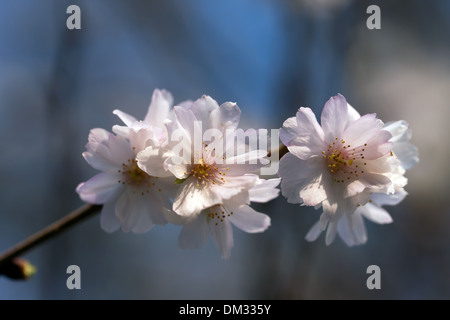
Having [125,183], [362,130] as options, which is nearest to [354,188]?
[362,130]

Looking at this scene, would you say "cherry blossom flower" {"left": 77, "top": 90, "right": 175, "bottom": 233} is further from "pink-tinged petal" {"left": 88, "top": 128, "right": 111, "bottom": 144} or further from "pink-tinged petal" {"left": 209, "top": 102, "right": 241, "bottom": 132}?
"pink-tinged petal" {"left": 209, "top": 102, "right": 241, "bottom": 132}

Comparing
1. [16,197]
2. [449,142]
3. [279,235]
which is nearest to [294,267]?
[279,235]

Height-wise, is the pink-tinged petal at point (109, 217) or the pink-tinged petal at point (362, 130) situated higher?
the pink-tinged petal at point (362, 130)

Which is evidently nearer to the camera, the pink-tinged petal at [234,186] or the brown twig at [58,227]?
the pink-tinged petal at [234,186]

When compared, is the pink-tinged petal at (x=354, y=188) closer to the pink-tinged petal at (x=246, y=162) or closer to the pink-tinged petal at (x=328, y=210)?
the pink-tinged petal at (x=328, y=210)

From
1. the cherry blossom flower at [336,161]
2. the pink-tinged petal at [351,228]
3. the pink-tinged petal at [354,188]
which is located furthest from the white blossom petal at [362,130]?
the pink-tinged petal at [351,228]

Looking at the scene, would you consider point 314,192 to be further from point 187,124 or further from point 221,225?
point 187,124
